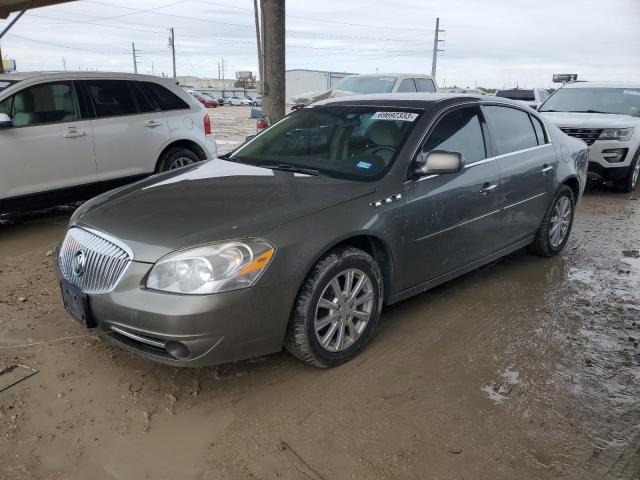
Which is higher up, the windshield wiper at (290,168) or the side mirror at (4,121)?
the side mirror at (4,121)

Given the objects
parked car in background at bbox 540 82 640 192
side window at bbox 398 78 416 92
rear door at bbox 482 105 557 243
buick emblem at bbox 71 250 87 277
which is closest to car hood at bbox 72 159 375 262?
buick emblem at bbox 71 250 87 277

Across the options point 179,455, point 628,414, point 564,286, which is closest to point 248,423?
point 179,455

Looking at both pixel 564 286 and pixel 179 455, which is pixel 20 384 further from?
pixel 564 286

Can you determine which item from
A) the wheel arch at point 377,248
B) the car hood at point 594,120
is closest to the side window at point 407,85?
the car hood at point 594,120

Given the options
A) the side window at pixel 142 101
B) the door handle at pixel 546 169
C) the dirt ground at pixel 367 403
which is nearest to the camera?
the dirt ground at pixel 367 403

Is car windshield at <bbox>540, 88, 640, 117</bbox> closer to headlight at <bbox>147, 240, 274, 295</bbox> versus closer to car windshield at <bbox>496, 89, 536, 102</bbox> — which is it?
car windshield at <bbox>496, 89, 536, 102</bbox>

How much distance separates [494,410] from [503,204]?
6.39ft

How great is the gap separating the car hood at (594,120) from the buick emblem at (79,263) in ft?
24.2

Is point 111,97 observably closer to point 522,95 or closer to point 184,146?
point 184,146

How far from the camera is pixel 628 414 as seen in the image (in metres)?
2.84

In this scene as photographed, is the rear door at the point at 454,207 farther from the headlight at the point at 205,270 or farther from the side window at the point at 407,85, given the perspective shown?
the side window at the point at 407,85

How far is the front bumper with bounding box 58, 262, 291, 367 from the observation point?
2.58m

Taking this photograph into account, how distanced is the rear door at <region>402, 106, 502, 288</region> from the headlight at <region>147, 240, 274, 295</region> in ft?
4.10

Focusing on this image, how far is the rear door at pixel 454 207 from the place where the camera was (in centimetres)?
354
